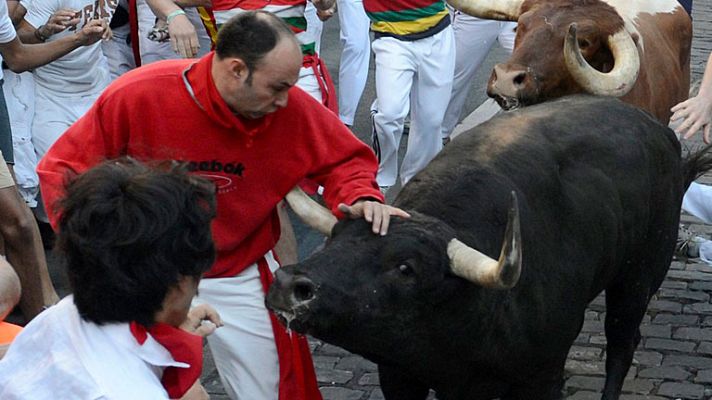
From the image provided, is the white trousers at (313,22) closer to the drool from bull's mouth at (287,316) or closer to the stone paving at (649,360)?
the stone paving at (649,360)

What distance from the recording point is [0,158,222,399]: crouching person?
104 inches

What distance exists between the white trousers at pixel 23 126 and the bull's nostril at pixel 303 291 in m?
3.27

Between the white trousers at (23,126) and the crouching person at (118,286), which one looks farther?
the white trousers at (23,126)

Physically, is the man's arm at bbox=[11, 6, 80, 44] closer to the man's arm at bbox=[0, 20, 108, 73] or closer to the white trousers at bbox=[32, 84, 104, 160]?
the man's arm at bbox=[0, 20, 108, 73]

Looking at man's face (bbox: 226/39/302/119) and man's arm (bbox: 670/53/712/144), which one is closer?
man's face (bbox: 226/39/302/119)

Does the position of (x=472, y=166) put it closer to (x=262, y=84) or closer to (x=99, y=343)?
(x=262, y=84)

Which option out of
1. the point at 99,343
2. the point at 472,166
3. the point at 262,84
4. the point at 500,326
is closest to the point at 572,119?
the point at 472,166

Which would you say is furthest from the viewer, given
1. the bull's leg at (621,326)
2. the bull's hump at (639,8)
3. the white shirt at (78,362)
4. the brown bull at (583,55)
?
the bull's hump at (639,8)

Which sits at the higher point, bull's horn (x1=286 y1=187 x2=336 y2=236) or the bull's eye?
the bull's eye

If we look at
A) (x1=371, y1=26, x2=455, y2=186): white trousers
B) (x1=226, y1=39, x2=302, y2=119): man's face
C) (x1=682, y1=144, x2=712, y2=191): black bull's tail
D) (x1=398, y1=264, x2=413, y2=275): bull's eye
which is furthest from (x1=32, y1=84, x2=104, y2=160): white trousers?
(x1=398, y1=264, x2=413, y2=275): bull's eye

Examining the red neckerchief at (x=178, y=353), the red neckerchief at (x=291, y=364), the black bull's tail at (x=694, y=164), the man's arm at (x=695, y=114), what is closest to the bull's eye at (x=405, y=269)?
the red neckerchief at (x=291, y=364)

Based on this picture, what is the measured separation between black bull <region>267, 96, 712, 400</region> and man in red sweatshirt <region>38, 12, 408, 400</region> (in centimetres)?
21

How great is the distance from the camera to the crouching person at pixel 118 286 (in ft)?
8.63

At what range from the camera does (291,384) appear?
181 inches
